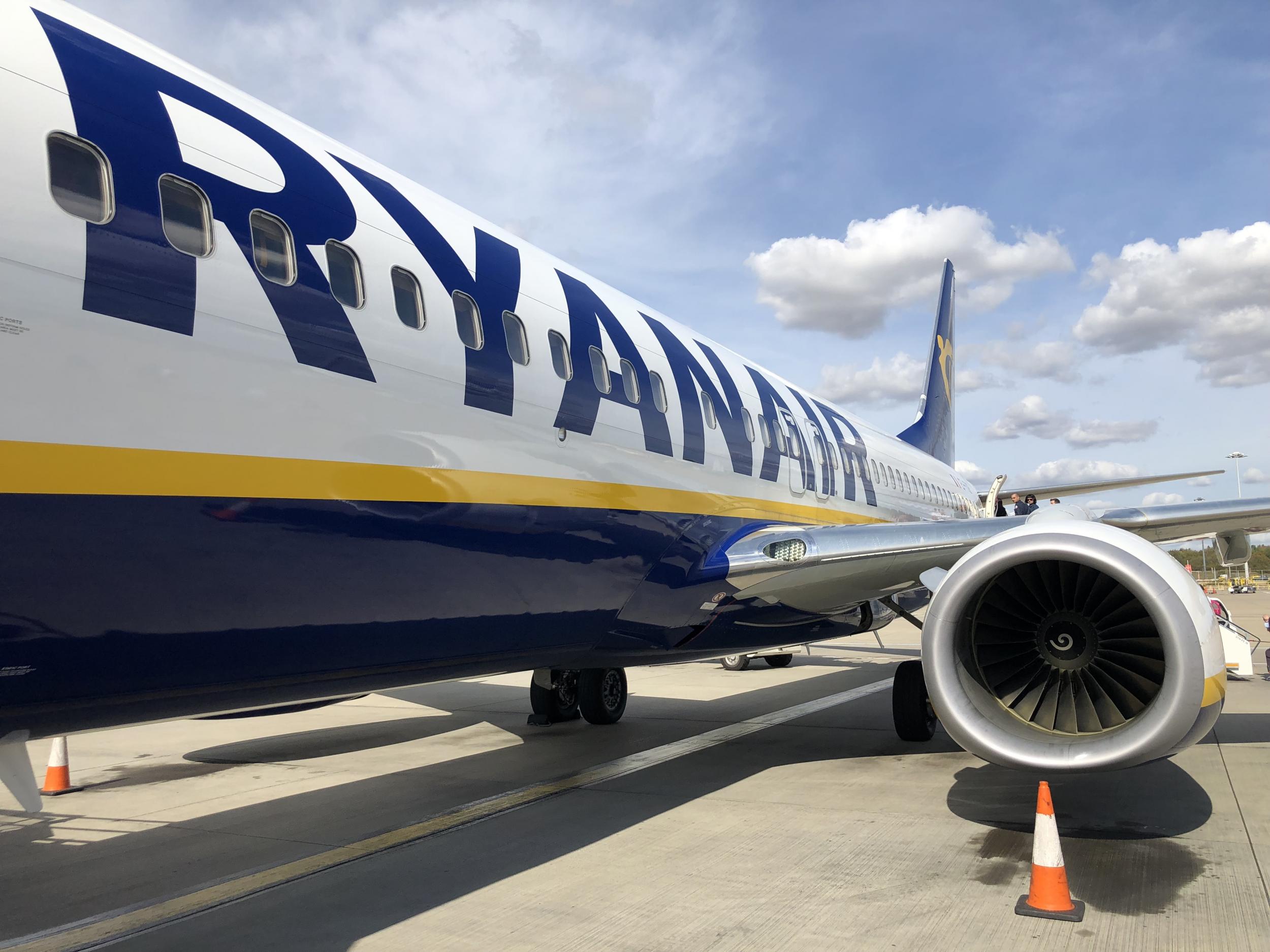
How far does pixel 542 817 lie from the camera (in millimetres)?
5973

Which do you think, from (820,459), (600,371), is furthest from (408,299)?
(820,459)

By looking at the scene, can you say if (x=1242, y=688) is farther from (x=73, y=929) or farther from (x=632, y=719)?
(x=73, y=929)

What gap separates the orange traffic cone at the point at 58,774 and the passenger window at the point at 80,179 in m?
5.50

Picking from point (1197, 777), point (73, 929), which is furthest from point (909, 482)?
point (73, 929)

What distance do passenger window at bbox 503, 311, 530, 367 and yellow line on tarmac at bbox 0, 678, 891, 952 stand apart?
2826 millimetres

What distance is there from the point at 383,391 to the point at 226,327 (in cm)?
77

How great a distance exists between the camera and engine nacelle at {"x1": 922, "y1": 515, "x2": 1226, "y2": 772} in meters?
4.43

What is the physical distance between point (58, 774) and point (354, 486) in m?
5.11

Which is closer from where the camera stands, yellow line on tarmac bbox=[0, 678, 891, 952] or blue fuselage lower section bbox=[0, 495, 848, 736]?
blue fuselage lower section bbox=[0, 495, 848, 736]

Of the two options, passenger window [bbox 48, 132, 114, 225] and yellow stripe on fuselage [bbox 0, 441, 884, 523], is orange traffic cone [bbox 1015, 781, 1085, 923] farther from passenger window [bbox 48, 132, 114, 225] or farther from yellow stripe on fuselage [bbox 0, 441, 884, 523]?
passenger window [bbox 48, 132, 114, 225]

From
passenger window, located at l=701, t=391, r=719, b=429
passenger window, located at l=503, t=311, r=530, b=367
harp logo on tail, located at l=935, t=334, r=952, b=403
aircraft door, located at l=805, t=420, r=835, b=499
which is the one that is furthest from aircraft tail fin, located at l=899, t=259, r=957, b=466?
passenger window, located at l=503, t=311, r=530, b=367

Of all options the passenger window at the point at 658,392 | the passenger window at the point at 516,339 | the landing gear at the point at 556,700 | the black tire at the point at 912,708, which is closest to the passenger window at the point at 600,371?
the passenger window at the point at 658,392

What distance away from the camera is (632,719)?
10391 millimetres

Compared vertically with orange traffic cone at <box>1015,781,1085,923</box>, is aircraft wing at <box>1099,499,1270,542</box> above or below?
above
